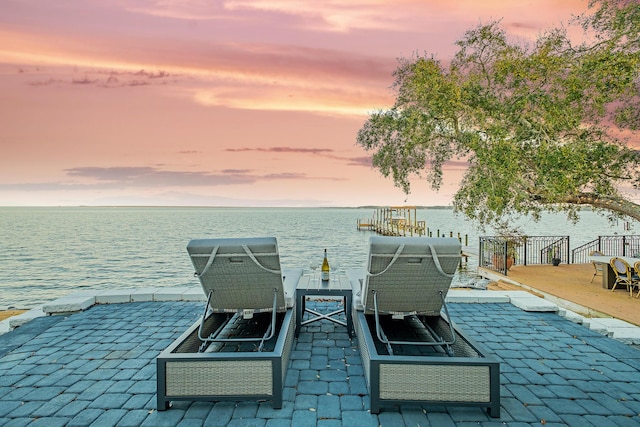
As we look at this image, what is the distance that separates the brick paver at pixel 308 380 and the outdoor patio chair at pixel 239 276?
0.56 m

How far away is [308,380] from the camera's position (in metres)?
3.04

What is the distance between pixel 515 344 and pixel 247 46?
10.7 meters

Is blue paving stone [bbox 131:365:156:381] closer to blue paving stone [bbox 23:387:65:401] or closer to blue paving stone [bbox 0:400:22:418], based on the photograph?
blue paving stone [bbox 23:387:65:401]

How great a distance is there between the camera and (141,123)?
1447 cm

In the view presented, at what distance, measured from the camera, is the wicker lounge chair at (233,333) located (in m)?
2.62

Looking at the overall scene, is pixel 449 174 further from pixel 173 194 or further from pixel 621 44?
pixel 173 194

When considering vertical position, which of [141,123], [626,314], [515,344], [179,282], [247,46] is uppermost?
[247,46]

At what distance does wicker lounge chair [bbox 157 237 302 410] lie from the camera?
103 inches

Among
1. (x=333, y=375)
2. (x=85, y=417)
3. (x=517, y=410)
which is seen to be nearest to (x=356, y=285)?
(x=333, y=375)

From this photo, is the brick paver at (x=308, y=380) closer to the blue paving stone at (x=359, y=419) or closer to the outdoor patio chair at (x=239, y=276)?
the blue paving stone at (x=359, y=419)

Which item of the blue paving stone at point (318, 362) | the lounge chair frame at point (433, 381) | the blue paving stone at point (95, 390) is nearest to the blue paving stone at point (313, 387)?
the blue paving stone at point (318, 362)

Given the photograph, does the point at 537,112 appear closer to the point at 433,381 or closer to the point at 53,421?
the point at 433,381

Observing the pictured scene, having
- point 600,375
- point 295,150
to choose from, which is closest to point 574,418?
point 600,375

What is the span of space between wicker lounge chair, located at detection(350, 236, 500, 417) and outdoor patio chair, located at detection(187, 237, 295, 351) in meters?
0.82
